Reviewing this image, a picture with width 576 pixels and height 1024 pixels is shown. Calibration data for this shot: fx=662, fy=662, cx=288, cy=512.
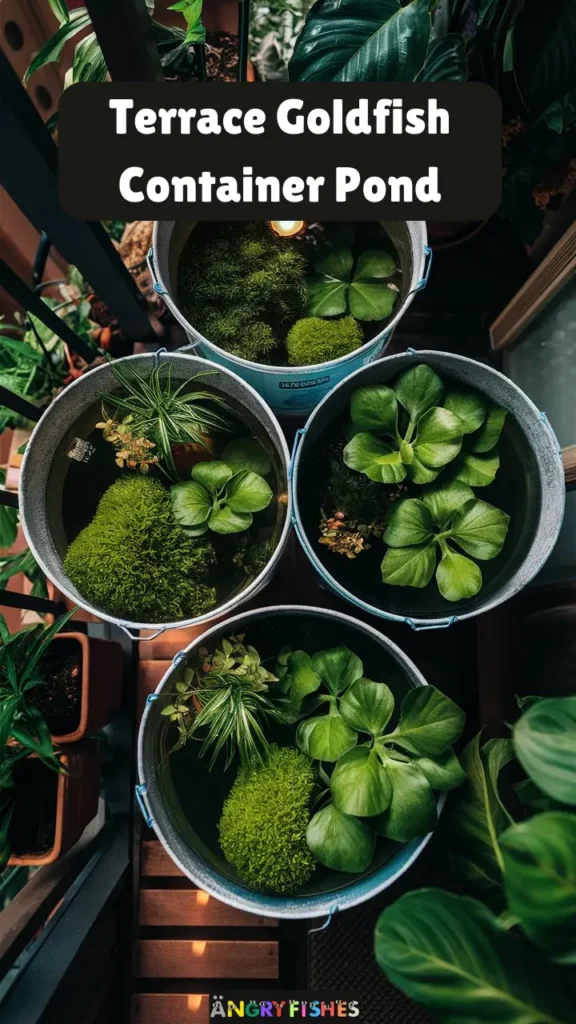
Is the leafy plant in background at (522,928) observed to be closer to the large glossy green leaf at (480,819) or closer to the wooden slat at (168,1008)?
the large glossy green leaf at (480,819)

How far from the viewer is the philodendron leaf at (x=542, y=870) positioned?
600 millimetres

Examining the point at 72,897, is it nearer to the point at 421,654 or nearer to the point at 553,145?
the point at 421,654

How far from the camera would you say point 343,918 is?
4.25 feet

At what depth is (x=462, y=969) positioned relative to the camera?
0.65 meters

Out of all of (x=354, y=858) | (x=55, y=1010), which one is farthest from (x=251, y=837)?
(x=55, y=1010)

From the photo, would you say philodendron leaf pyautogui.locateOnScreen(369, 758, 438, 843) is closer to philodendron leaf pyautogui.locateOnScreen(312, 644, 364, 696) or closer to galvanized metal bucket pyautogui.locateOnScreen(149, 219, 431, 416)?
philodendron leaf pyautogui.locateOnScreen(312, 644, 364, 696)

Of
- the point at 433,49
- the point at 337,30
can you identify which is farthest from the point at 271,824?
the point at 433,49

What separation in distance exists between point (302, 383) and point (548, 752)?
705 mm

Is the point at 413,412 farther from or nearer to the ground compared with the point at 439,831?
farther from the ground

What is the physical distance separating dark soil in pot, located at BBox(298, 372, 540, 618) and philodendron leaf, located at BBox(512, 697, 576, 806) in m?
0.43

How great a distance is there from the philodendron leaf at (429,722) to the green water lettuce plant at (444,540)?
0.17 m

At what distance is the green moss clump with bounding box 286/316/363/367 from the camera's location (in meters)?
1.15

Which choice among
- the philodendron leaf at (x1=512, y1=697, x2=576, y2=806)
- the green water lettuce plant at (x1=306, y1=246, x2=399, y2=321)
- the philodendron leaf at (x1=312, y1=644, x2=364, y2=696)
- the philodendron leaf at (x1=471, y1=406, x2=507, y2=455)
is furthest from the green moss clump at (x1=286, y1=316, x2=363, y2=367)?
the philodendron leaf at (x1=512, y1=697, x2=576, y2=806)

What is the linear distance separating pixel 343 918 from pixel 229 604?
29.4 inches
